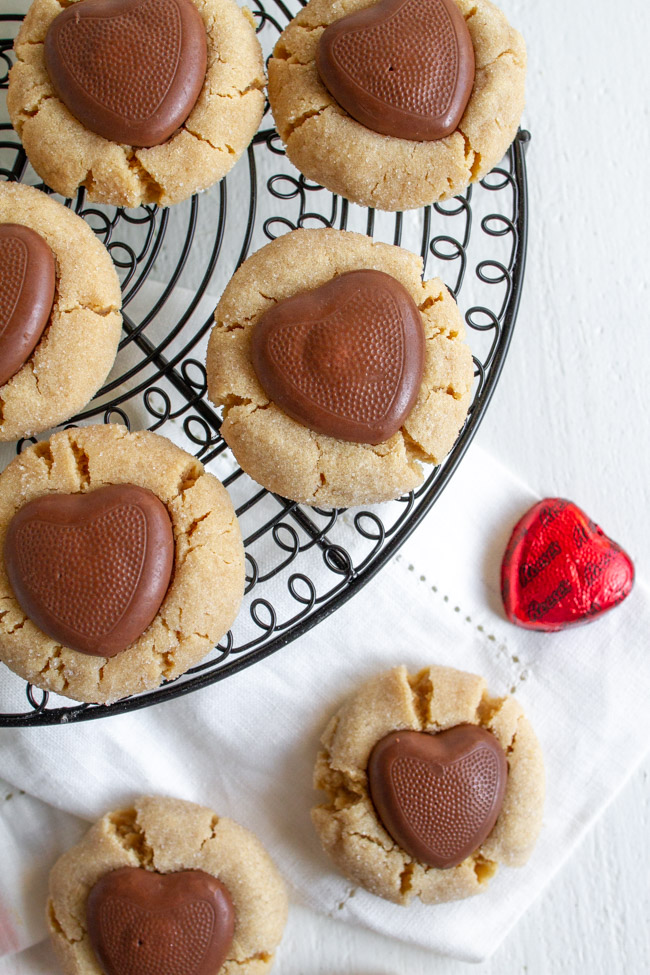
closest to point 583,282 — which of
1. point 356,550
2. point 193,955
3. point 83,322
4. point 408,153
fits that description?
point 408,153

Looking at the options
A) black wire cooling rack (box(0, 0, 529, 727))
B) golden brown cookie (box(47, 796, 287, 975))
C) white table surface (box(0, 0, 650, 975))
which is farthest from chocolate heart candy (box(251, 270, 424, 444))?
golden brown cookie (box(47, 796, 287, 975))

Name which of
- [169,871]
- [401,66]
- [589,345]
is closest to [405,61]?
[401,66]

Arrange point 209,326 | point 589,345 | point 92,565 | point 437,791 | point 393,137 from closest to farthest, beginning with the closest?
point 92,565, point 393,137, point 437,791, point 209,326, point 589,345

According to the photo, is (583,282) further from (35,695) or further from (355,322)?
(35,695)

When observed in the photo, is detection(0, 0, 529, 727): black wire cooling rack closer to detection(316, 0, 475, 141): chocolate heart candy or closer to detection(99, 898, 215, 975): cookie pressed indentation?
detection(316, 0, 475, 141): chocolate heart candy

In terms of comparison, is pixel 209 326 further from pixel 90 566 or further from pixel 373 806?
pixel 373 806
